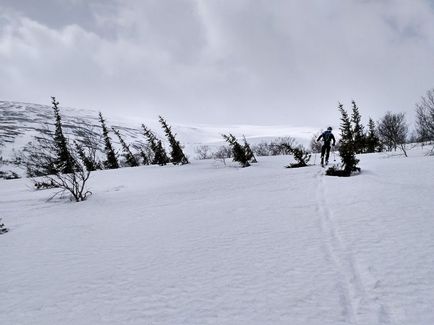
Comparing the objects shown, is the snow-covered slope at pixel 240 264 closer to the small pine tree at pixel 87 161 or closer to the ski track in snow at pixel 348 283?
the ski track in snow at pixel 348 283

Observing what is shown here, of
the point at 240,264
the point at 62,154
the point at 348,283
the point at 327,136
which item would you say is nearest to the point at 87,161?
the point at 62,154

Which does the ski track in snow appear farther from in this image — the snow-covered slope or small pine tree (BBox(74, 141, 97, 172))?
small pine tree (BBox(74, 141, 97, 172))

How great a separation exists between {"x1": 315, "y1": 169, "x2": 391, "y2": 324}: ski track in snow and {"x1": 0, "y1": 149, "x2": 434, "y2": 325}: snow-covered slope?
0.01 m

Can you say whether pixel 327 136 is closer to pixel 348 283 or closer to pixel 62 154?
pixel 348 283

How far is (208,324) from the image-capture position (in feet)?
8.33

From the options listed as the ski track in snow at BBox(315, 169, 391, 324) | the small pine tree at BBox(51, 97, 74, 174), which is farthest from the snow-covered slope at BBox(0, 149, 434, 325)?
the small pine tree at BBox(51, 97, 74, 174)

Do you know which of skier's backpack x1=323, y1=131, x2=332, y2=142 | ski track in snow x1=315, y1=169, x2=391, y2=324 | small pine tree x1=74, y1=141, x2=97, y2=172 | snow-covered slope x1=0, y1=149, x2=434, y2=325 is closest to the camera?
ski track in snow x1=315, y1=169, x2=391, y2=324

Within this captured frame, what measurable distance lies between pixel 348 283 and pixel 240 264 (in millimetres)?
1354

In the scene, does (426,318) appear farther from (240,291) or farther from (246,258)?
(246,258)

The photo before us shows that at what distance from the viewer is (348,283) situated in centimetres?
293

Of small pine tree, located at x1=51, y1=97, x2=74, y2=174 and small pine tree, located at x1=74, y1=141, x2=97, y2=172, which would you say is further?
small pine tree, located at x1=74, y1=141, x2=97, y2=172

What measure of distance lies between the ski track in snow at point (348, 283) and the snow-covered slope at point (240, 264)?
0.04 feet

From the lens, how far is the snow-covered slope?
267 cm

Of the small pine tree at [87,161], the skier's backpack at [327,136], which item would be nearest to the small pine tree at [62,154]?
the small pine tree at [87,161]
